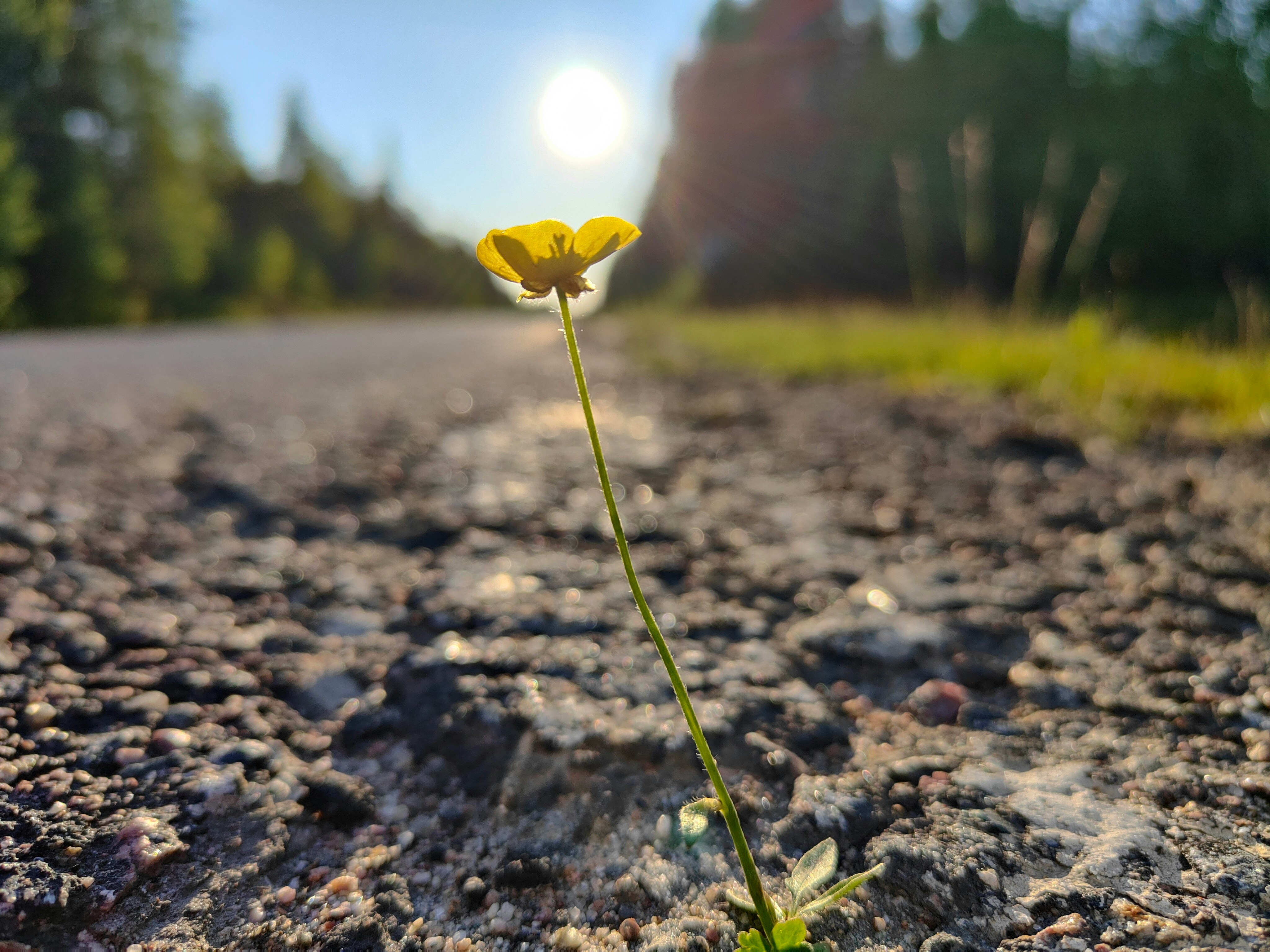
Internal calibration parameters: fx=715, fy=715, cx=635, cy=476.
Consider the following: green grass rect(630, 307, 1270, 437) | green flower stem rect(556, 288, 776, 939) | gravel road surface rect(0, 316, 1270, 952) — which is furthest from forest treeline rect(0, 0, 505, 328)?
green flower stem rect(556, 288, 776, 939)

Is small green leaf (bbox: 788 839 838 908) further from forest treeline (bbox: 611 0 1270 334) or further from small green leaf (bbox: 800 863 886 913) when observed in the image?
forest treeline (bbox: 611 0 1270 334)

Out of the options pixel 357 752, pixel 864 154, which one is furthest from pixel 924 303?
pixel 864 154

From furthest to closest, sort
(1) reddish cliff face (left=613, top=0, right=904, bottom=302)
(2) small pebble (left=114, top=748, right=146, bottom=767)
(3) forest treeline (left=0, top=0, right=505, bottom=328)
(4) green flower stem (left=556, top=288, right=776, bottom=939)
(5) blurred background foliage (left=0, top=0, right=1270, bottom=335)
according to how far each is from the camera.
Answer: (1) reddish cliff face (left=613, top=0, right=904, bottom=302)
(5) blurred background foliage (left=0, top=0, right=1270, bottom=335)
(3) forest treeline (left=0, top=0, right=505, bottom=328)
(2) small pebble (left=114, top=748, right=146, bottom=767)
(4) green flower stem (left=556, top=288, right=776, bottom=939)

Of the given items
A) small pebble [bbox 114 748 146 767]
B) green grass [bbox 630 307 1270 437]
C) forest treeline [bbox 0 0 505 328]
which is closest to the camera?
small pebble [bbox 114 748 146 767]

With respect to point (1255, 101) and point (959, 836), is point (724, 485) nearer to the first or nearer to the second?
point (959, 836)

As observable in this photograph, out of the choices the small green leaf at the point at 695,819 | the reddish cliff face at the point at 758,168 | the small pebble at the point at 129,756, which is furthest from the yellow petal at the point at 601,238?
the reddish cliff face at the point at 758,168

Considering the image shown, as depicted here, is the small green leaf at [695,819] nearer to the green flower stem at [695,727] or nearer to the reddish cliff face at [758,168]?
the green flower stem at [695,727]
